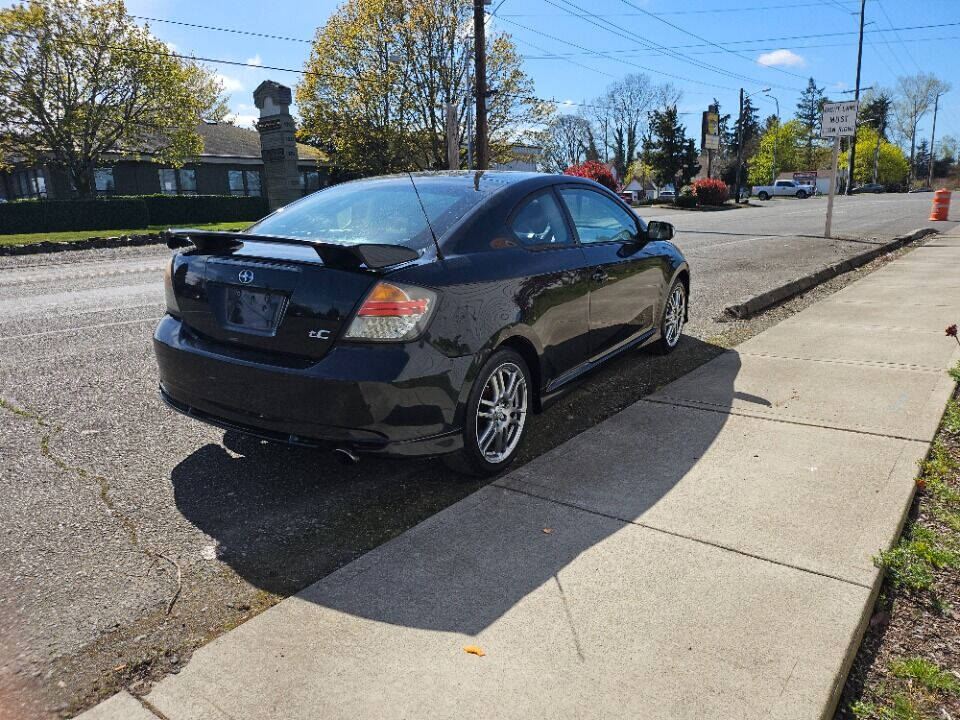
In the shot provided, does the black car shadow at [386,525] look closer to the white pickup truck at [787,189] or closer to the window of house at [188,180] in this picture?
the window of house at [188,180]

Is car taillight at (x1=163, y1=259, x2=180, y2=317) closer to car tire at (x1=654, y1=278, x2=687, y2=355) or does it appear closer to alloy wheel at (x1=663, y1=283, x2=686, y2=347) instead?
car tire at (x1=654, y1=278, x2=687, y2=355)

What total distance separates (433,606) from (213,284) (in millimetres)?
1863

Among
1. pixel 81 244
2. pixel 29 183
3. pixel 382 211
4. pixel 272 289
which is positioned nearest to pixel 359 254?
pixel 272 289

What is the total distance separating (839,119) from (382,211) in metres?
15.3

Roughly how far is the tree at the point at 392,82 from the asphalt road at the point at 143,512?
3361 cm

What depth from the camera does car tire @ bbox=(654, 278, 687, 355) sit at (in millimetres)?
6078

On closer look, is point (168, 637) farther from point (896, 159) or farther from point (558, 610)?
point (896, 159)

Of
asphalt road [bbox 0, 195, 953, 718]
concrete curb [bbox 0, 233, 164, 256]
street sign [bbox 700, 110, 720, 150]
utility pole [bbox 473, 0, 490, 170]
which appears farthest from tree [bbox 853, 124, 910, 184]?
asphalt road [bbox 0, 195, 953, 718]

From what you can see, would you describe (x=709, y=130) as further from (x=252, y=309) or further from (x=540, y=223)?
(x=252, y=309)

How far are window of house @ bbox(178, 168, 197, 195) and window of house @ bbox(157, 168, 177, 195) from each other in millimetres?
347

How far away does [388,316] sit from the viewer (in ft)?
10.4

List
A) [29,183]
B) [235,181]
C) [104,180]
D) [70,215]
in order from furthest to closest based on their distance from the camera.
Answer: [235,181] < [29,183] < [104,180] < [70,215]

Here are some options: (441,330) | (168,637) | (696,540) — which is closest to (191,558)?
(168,637)

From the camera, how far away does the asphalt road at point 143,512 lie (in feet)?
8.04
